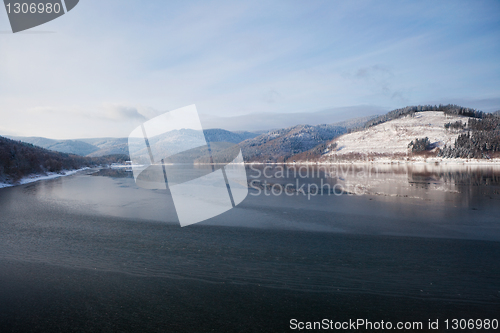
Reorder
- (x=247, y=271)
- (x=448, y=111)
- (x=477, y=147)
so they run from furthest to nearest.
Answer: (x=448, y=111)
(x=477, y=147)
(x=247, y=271)

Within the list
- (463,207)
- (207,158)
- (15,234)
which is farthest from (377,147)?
(15,234)

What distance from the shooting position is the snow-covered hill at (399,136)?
87.3 meters

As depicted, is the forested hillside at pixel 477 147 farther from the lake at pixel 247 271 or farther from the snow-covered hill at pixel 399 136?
the lake at pixel 247 271

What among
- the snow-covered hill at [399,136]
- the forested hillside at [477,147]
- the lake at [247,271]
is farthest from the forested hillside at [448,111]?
the lake at [247,271]

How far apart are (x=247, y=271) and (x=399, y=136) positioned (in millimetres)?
109449

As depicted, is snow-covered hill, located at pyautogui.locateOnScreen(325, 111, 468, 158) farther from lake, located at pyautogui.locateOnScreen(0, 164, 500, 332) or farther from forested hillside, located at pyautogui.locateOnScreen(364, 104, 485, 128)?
lake, located at pyautogui.locateOnScreen(0, 164, 500, 332)

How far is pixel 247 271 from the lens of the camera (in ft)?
21.8

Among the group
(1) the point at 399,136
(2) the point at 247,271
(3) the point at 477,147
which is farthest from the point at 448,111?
(2) the point at 247,271

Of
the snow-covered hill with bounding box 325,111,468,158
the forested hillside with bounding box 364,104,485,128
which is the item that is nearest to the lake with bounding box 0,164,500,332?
the snow-covered hill with bounding box 325,111,468,158

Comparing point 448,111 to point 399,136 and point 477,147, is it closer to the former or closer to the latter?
point 399,136

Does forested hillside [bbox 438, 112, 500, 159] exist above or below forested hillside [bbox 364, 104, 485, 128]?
below

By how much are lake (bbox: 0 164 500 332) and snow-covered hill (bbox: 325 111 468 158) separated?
86.4m

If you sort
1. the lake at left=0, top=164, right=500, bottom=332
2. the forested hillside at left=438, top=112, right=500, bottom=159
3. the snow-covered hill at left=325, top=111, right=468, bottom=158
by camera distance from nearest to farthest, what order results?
1. the lake at left=0, top=164, right=500, bottom=332
2. the forested hillside at left=438, top=112, right=500, bottom=159
3. the snow-covered hill at left=325, top=111, right=468, bottom=158

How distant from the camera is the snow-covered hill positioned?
8731 centimetres
